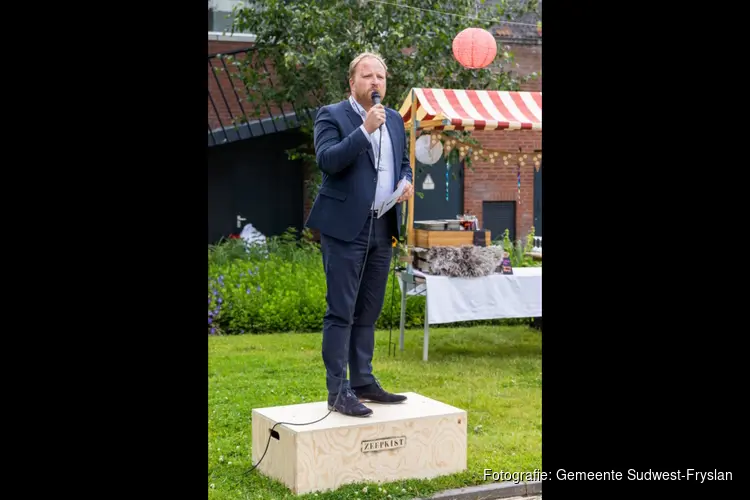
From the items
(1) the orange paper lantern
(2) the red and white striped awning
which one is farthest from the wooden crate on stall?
(1) the orange paper lantern

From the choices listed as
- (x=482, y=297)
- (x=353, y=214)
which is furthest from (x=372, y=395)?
(x=482, y=297)

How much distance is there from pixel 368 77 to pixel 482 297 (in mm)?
3665

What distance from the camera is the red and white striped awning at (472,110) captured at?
7.80 meters

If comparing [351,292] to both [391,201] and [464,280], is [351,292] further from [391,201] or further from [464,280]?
[464,280]

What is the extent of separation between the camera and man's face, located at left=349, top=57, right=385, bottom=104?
164 inches

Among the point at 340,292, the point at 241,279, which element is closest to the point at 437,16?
the point at 241,279

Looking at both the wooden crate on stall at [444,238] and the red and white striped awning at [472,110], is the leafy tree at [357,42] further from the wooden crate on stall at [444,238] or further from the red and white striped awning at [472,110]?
the wooden crate on stall at [444,238]

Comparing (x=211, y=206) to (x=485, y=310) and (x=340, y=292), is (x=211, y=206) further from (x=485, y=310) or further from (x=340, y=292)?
(x=340, y=292)

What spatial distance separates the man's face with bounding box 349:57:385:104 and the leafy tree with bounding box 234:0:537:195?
5.98m

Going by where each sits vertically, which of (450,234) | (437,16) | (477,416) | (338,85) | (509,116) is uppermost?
Answer: (437,16)

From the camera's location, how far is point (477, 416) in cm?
554

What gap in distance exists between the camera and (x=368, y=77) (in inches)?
164

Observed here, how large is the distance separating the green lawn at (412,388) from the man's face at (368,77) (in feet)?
6.03
